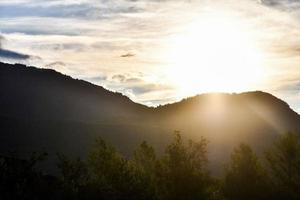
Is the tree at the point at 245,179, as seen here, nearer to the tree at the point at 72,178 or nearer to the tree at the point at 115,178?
the tree at the point at 115,178

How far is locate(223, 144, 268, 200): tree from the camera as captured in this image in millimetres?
76062

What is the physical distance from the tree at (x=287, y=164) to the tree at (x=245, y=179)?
508 cm

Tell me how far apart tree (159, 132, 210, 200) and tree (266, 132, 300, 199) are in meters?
29.9

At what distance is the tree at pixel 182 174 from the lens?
5409 cm

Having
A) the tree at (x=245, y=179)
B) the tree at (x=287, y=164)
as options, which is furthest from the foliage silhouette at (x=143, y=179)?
the tree at (x=287, y=164)

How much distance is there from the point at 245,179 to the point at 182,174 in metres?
25.8

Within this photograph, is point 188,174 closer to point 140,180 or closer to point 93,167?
point 140,180

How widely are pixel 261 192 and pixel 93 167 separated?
92.2 ft

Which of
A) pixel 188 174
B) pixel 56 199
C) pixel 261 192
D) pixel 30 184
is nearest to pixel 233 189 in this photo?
pixel 261 192

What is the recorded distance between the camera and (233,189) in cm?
7700

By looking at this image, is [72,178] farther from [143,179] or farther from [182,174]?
[182,174]

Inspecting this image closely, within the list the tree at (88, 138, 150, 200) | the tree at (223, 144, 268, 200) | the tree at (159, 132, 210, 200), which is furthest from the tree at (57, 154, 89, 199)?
the tree at (223, 144, 268, 200)

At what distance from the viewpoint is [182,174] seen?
5491 centimetres

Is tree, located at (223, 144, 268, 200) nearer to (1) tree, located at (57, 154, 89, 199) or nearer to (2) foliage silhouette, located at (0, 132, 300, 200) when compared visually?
(2) foliage silhouette, located at (0, 132, 300, 200)
